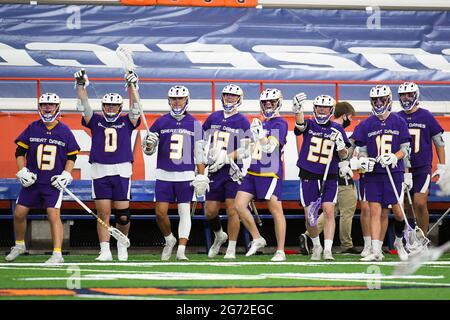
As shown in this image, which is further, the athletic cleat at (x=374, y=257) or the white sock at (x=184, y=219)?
the white sock at (x=184, y=219)

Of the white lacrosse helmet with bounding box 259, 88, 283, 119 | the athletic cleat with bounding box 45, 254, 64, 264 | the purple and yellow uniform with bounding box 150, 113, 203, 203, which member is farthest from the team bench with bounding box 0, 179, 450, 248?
the athletic cleat with bounding box 45, 254, 64, 264

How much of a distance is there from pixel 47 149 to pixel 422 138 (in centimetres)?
417

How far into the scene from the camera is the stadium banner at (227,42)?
17.8m

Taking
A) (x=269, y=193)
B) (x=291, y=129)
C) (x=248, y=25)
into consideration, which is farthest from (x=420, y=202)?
(x=248, y=25)

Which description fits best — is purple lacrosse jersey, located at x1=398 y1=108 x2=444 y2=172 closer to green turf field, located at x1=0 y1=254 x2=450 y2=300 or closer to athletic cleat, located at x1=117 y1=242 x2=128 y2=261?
green turf field, located at x1=0 y1=254 x2=450 y2=300

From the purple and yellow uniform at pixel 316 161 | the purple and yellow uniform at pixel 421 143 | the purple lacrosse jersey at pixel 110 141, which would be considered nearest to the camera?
the purple and yellow uniform at pixel 316 161

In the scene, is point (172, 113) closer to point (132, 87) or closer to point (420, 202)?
point (132, 87)

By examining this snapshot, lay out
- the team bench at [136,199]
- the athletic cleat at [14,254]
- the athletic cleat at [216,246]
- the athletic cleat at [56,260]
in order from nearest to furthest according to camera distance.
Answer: the athletic cleat at [56,260], the athletic cleat at [14,254], the athletic cleat at [216,246], the team bench at [136,199]

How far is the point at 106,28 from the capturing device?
18.3 m

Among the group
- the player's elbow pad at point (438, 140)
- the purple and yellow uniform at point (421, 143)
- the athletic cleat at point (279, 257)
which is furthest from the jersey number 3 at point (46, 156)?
the player's elbow pad at point (438, 140)

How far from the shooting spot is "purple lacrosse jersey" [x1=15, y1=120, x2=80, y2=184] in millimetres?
11234

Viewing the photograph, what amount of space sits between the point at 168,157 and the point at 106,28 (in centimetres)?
701

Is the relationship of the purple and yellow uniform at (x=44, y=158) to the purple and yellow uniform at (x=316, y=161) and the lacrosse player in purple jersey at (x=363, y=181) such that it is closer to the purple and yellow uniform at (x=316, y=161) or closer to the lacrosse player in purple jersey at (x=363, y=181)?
the purple and yellow uniform at (x=316, y=161)

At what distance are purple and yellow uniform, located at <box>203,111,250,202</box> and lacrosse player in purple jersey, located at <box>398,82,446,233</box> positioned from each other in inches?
72.8
